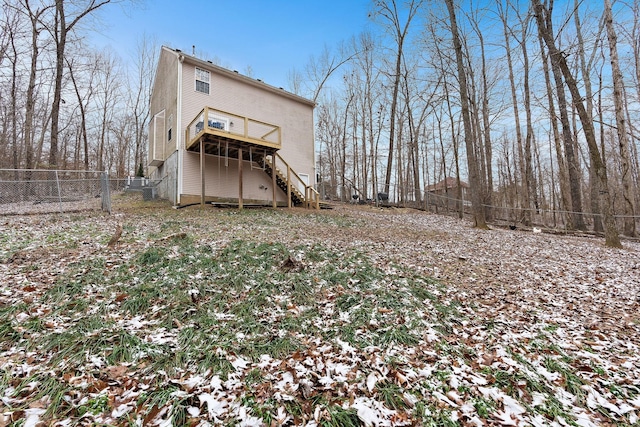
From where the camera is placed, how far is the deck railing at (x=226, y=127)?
1024cm

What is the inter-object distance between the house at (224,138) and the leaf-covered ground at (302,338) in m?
6.47

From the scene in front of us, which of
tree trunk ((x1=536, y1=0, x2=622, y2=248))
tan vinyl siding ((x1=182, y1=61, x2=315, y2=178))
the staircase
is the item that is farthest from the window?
tree trunk ((x1=536, y1=0, x2=622, y2=248))

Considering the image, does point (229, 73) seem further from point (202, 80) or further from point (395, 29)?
point (395, 29)

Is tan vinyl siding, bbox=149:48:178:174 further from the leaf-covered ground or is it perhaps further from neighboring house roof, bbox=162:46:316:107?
the leaf-covered ground

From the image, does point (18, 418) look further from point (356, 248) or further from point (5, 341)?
point (356, 248)

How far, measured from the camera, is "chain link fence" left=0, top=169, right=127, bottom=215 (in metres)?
9.00

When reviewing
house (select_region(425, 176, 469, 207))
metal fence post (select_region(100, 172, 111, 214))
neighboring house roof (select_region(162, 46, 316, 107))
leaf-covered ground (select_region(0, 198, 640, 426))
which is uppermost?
neighboring house roof (select_region(162, 46, 316, 107))

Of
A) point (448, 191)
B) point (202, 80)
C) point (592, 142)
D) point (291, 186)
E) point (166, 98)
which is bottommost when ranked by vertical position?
point (291, 186)

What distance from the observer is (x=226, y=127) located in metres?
12.5

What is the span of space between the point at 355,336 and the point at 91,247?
5.65 meters

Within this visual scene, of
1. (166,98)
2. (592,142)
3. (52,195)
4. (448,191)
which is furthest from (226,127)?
(448,191)

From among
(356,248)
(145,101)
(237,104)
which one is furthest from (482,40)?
(145,101)

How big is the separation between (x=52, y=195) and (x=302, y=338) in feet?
41.3

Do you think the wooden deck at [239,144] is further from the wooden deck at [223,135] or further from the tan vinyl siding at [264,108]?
the tan vinyl siding at [264,108]
